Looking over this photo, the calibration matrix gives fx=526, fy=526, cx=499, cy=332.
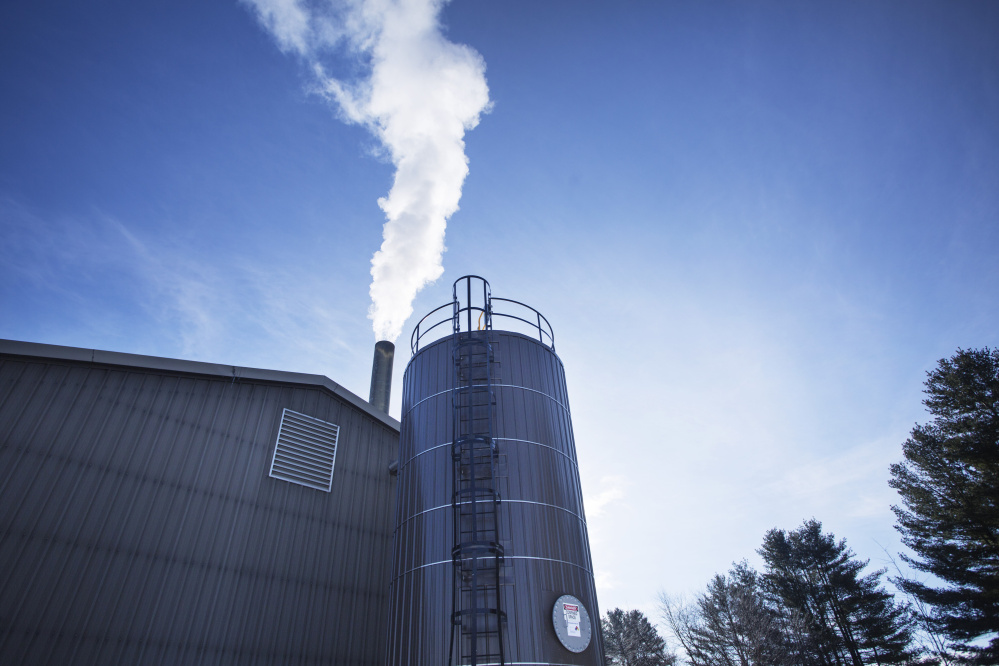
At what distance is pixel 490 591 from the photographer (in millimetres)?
10789

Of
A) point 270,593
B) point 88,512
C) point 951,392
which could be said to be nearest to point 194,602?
point 270,593

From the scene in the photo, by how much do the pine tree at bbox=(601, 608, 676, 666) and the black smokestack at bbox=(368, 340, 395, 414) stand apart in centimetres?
2838

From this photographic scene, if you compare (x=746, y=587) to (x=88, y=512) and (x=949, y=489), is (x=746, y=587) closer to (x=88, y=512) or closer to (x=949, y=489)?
(x=949, y=489)

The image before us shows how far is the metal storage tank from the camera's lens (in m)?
10.6

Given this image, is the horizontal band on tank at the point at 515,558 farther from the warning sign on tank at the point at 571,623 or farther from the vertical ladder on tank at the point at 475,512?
the warning sign on tank at the point at 571,623

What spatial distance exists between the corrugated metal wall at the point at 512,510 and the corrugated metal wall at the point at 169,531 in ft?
14.5

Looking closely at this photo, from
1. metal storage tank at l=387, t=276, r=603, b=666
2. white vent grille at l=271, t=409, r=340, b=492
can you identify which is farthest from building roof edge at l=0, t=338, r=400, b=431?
metal storage tank at l=387, t=276, r=603, b=666

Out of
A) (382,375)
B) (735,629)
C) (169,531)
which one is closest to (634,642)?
(735,629)

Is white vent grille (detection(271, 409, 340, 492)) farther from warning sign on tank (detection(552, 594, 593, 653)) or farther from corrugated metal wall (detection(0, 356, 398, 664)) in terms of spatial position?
warning sign on tank (detection(552, 594, 593, 653))

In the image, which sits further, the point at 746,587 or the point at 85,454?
the point at 746,587

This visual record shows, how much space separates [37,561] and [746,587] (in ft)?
132

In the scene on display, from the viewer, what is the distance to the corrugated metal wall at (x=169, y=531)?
11.5 m

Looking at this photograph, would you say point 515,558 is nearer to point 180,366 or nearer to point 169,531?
point 169,531

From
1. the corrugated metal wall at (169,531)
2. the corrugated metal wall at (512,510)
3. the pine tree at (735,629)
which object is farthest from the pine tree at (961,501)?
the corrugated metal wall at (169,531)
